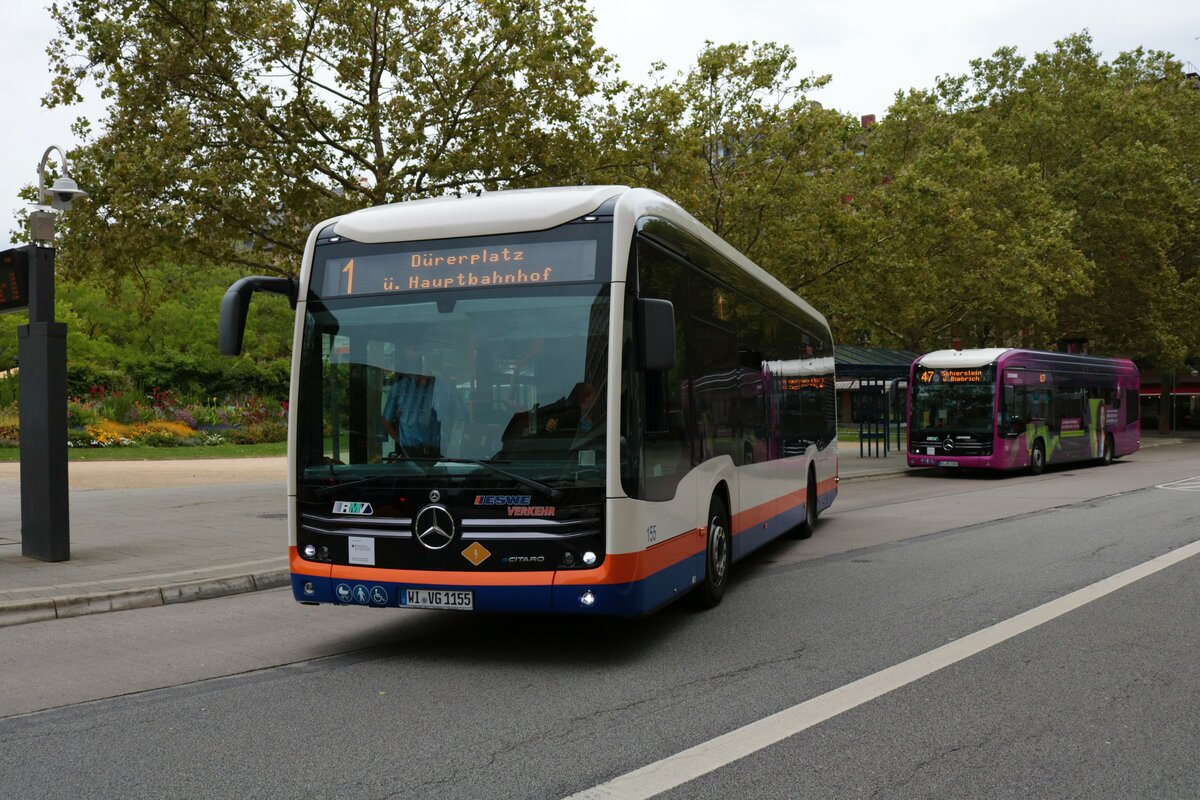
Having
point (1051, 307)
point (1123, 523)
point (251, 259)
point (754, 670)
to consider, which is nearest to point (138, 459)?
point (251, 259)

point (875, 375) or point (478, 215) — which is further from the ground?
point (478, 215)

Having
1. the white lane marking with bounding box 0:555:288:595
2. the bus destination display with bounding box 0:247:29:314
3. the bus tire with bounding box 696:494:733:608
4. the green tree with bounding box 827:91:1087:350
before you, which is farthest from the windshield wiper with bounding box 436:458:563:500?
the green tree with bounding box 827:91:1087:350

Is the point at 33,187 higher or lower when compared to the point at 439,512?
higher

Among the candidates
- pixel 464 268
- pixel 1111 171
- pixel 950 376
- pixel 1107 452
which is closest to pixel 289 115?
pixel 464 268

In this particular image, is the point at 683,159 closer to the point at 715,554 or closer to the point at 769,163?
the point at 769,163

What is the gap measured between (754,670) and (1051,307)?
37.3m

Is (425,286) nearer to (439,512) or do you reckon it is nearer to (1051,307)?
(439,512)

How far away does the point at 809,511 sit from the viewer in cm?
1344

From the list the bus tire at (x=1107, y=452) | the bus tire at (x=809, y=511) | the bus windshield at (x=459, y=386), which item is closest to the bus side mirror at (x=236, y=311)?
the bus windshield at (x=459, y=386)

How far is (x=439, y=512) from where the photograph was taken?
21.4ft

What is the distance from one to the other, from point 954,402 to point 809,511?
13.9 meters

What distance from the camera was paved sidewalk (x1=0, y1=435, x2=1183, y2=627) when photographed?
9.12 metres

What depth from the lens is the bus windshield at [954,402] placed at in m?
25.6

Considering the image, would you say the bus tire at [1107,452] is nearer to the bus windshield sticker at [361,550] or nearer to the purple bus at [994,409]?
the purple bus at [994,409]
